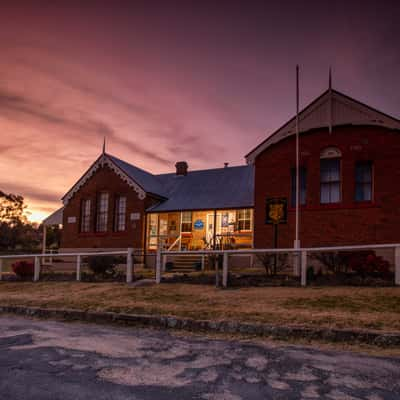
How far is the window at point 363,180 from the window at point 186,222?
37.7 ft

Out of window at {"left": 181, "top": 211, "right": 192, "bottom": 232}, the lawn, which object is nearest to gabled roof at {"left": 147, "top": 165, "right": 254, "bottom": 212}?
window at {"left": 181, "top": 211, "right": 192, "bottom": 232}

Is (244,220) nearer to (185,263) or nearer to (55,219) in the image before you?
(185,263)

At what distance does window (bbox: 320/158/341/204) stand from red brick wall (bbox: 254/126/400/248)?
0.30m

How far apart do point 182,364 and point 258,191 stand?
1473 cm

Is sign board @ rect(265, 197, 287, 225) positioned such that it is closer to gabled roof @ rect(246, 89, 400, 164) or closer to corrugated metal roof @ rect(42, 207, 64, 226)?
gabled roof @ rect(246, 89, 400, 164)

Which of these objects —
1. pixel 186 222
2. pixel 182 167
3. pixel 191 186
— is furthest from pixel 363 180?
pixel 182 167

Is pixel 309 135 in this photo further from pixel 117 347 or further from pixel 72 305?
pixel 117 347

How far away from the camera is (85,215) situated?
90.2ft

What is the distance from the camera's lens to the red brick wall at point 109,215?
82.8 ft

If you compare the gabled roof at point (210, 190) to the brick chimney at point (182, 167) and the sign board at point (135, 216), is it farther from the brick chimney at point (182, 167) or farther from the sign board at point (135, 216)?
the sign board at point (135, 216)

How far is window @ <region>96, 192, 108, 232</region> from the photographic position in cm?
2669

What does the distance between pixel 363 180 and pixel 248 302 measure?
415 inches

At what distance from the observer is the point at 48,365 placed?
4777 millimetres

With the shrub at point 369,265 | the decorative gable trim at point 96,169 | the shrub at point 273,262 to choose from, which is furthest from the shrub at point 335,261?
the decorative gable trim at point 96,169
